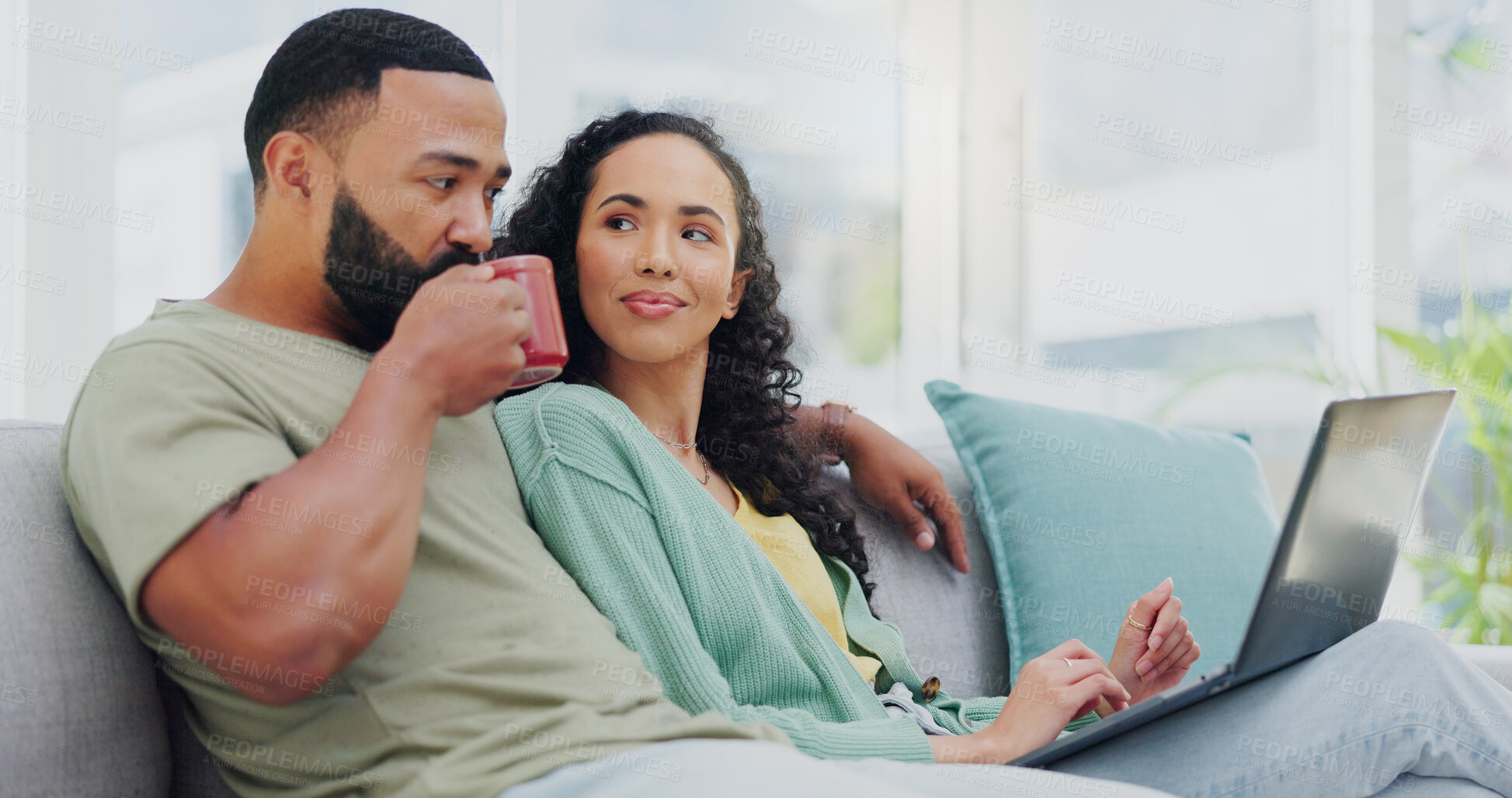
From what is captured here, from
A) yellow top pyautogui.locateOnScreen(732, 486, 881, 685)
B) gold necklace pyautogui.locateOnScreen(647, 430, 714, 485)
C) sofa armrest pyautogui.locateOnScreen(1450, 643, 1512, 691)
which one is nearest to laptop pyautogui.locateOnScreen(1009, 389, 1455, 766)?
yellow top pyautogui.locateOnScreen(732, 486, 881, 685)

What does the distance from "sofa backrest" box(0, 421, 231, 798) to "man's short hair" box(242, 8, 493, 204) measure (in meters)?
Answer: 0.33

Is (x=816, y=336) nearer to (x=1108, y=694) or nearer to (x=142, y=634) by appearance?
(x=1108, y=694)

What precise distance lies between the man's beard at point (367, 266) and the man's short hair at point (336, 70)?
59 millimetres

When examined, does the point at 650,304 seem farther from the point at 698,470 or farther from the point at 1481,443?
the point at 1481,443

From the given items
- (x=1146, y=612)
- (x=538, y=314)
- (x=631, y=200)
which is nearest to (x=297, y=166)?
Answer: (x=538, y=314)

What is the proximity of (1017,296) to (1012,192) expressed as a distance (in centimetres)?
34

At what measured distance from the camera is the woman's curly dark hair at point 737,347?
1406 mm

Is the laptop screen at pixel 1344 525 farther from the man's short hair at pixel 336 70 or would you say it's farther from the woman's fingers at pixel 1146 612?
the man's short hair at pixel 336 70

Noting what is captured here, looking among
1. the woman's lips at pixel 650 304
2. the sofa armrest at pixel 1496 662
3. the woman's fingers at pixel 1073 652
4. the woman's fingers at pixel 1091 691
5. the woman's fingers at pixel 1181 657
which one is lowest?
the sofa armrest at pixel 1496 662

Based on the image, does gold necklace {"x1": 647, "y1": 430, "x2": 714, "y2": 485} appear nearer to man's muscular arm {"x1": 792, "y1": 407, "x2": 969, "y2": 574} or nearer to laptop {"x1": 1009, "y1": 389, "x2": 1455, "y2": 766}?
man's muscular arm {"x1": 792, "y1": 407, "x2": 969, "y2": 574}

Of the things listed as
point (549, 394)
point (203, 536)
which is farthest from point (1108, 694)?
point (203, 536)

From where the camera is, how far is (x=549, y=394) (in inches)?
47.2

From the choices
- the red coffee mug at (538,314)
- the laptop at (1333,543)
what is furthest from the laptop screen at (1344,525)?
the red coffee mug at (538,314)

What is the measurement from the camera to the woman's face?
130 cm
